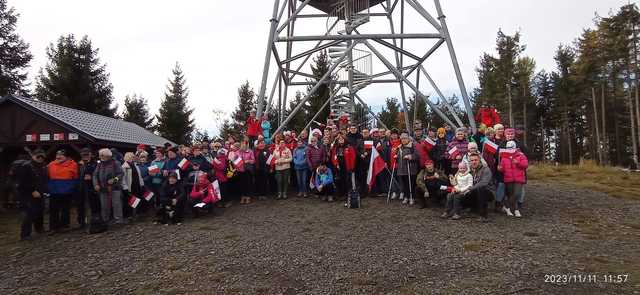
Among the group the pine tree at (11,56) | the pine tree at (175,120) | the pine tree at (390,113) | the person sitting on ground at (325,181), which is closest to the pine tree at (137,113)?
the pine tree at (175,120)

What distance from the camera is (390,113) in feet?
129

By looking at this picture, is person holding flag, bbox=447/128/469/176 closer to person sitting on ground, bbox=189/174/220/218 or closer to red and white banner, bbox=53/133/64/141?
person sitting on ground, bbox=189/174/220/218

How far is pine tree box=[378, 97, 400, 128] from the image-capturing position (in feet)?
124

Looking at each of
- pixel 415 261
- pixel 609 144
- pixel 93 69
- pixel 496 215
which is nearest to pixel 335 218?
pixel 415 261

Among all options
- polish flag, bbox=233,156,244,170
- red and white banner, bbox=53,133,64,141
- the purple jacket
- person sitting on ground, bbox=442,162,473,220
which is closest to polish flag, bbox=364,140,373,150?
the purple jacket

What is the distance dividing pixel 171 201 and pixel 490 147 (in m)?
7.53

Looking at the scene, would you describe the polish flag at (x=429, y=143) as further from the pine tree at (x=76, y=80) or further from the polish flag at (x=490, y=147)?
the pine tree at (x=76, y=80)

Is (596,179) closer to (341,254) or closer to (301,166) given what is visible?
(301,166)

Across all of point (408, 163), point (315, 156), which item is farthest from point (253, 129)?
point (408, 163)

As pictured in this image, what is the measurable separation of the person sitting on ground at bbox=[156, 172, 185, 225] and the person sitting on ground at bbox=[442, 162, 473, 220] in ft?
19.6

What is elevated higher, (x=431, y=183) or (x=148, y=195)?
(x=431, y=183)

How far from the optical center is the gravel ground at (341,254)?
5.05 meters

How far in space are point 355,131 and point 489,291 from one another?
20.0ft

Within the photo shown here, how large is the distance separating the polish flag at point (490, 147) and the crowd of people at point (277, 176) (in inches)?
0.9
